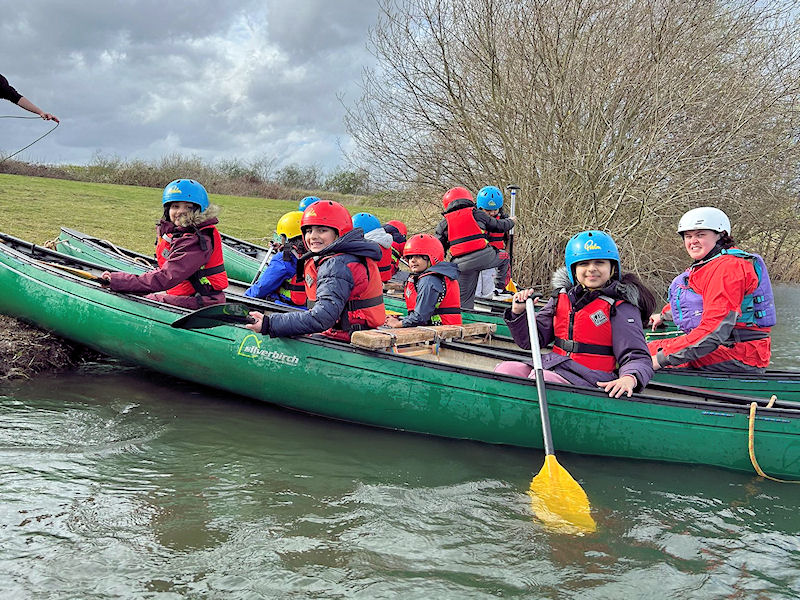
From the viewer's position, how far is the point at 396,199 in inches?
565

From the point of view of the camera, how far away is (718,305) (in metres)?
5.54

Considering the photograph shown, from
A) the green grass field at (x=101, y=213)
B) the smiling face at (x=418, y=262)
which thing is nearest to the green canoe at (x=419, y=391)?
the smiling face at (x=418, y=262)

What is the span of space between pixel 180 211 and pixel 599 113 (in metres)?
8.39

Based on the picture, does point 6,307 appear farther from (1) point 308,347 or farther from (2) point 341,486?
(2) point 341,486

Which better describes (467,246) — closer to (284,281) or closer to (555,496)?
(284,281)

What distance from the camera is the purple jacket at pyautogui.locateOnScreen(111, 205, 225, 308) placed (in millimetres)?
6133

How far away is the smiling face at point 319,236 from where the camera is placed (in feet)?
18.3

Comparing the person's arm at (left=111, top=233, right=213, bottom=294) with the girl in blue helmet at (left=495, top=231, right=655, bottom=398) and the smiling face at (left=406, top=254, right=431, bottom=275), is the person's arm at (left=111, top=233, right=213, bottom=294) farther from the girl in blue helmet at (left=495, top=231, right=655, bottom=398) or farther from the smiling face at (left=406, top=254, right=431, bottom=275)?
the girl in blue helmet at (left=495, top=231, right=655, bottom=398)

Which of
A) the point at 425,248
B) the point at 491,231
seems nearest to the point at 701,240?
the point at 425,248

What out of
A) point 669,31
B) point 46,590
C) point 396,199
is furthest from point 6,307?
point 669,31

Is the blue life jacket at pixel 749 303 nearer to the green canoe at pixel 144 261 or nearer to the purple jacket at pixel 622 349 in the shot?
the purple jacket at pixel 622 349

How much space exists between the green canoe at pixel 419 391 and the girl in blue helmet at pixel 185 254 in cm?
23

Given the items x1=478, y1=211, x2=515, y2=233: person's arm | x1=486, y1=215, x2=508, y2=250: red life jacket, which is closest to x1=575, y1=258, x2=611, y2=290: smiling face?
x1=478, y1=211, x2=515, y2=233: person's arm

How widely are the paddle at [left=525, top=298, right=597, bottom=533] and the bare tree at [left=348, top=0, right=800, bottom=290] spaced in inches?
313
